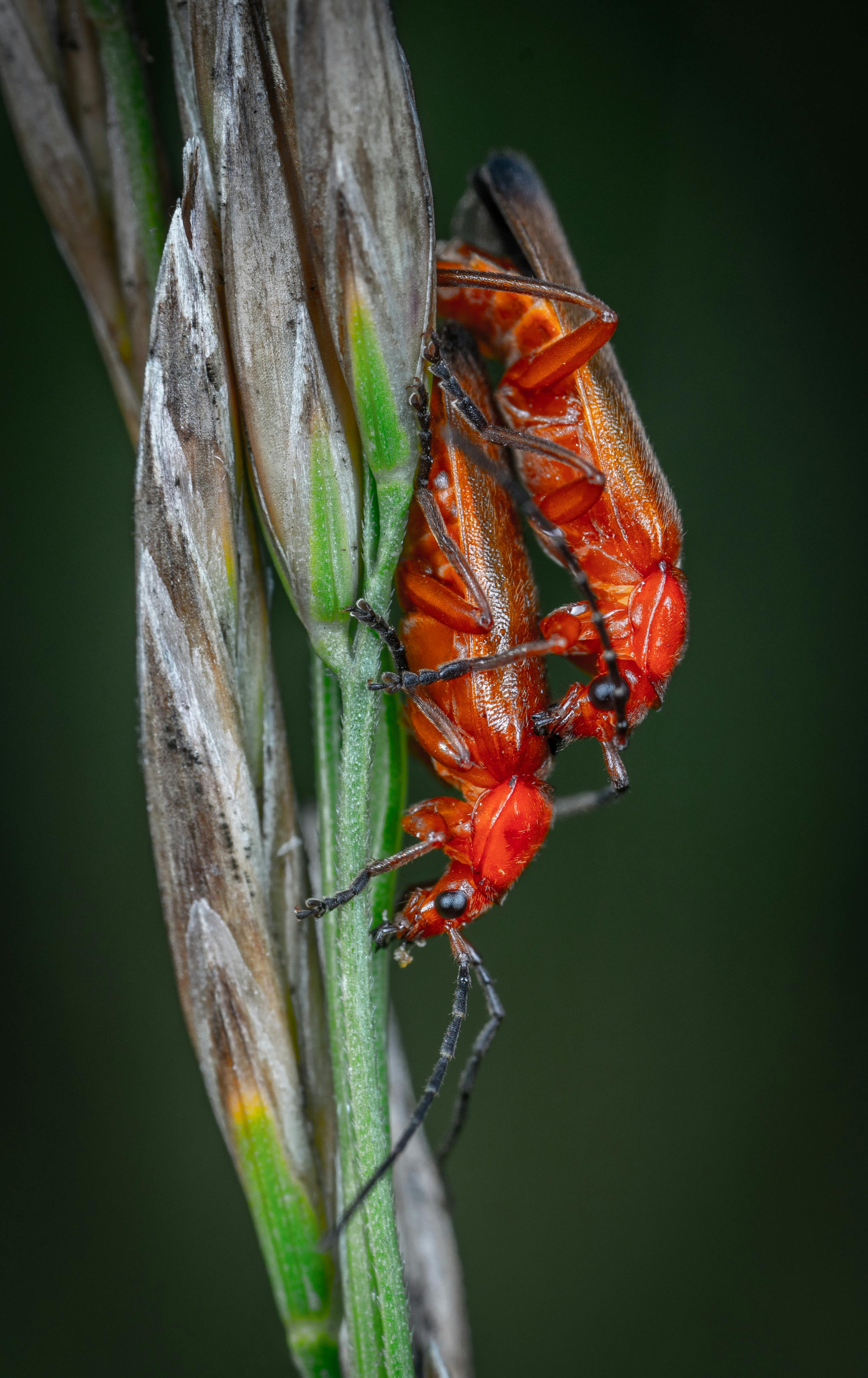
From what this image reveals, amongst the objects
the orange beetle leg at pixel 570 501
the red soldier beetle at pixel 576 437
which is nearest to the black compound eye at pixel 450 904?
the red soldier beetle at pixel 576 437

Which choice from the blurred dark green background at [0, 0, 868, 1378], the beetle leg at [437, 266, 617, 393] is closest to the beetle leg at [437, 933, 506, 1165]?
the blurred dark green background at [0, 0, 868, 1378]

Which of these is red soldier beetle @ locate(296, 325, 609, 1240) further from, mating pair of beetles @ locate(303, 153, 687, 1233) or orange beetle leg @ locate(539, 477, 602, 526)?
orange beetle leg @ locate(539, 477, 602, 526)

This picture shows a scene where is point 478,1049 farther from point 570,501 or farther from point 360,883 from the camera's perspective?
point 570,501

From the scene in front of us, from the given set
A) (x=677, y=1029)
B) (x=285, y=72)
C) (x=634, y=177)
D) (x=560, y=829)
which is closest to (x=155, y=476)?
(x=285, y=72)

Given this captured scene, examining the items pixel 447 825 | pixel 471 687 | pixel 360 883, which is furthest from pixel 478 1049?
pixel 360 883

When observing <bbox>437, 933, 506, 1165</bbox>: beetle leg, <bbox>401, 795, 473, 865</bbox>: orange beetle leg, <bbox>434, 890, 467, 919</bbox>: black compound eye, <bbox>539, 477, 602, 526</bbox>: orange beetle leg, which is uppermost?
<bbox>539, 477, 602, 526</bbox>: orange beetle leg

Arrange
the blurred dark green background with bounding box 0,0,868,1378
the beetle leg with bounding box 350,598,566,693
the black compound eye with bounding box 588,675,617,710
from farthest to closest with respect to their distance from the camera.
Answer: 1. the blurred dark green background with bounding box 0,0,868,1378
2. the black compound eye with bounding box 588,675,617,710
3. the beetle leg with bounding box 350,598,566,693

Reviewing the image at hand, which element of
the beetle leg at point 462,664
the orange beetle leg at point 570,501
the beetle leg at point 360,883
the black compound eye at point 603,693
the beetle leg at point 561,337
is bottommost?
the beetle leg at point 360,883

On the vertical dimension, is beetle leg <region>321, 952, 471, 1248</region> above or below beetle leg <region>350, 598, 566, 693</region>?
below

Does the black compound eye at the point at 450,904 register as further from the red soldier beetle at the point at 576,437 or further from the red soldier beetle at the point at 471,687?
the red soldier beetle at the point at 576,437
